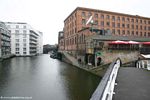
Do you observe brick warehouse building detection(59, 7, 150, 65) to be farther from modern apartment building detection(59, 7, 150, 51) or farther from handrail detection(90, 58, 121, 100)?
handrail detection(90, 58, 121, 100)

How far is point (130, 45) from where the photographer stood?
39344mm

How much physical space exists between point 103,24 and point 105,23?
997 mm

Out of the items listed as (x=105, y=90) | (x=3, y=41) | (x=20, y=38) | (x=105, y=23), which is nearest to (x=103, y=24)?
(x=105, y=23)

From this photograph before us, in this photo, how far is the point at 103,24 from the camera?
5991cm

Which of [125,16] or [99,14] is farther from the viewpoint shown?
[125,16]

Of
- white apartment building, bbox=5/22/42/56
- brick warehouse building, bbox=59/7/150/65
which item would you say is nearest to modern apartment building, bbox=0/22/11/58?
white apartment building, bbox=5/22/42/56

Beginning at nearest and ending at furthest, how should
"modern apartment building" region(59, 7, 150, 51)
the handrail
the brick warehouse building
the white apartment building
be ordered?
the handrail, the brick warehouse building, "modern apartment building" region(59, 7, 150, 51), the white apartment building

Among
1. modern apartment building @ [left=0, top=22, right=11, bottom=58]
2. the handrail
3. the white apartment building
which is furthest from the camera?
the white apartment building

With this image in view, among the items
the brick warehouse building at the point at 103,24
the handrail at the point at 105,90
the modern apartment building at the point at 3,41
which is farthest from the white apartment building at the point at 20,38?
the handrail at the point at 105,90

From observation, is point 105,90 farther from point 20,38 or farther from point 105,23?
point 20,38

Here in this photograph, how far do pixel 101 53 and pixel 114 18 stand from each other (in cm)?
3268

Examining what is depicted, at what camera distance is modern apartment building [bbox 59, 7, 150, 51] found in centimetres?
5472

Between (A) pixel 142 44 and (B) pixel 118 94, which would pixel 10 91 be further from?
(A) pixel 142 44

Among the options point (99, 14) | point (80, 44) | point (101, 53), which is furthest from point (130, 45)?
point (99, 14)
